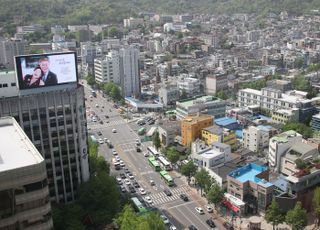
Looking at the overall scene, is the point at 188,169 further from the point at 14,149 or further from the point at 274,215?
the point at 14,149

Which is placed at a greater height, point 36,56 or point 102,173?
point 36,56

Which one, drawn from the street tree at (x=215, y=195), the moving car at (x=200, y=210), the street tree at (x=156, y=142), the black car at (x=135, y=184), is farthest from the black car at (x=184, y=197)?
the street tree at (x=156, y=142)

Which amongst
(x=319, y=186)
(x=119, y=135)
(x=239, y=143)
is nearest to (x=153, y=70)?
(x=119, y=135)

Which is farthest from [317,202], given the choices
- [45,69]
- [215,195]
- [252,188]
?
[45,69]

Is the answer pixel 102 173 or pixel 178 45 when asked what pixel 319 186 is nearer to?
pixel 102 173

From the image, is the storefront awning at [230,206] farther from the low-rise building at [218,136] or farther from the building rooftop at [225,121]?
the building rooftop at [225,121]

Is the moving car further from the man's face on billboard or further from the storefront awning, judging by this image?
the man's face on billboard
